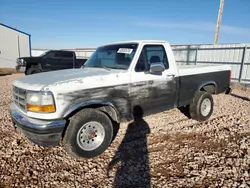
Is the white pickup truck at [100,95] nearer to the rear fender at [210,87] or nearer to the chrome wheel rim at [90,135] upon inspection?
the chrome wheel rim at [90,135]

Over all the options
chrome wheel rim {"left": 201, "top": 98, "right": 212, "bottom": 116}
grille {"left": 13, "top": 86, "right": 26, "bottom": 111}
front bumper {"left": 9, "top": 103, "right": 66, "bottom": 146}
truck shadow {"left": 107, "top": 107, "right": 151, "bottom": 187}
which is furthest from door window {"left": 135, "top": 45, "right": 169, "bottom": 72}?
grille {"left": 13, "top": 86, "right": 26, "bottom": 111}

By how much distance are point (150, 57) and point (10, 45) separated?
81.9 feet

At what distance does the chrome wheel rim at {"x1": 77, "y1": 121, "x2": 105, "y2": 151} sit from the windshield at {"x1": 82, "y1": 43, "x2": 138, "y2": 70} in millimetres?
1296

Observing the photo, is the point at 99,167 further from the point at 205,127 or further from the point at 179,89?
the point at 205,127

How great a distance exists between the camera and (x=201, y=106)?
5168 mm

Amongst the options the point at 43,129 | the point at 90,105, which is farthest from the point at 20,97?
the point at 90,105

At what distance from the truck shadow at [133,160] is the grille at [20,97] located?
1785 mm

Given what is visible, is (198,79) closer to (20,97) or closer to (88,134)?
(88,134)

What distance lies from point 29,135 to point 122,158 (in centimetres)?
161

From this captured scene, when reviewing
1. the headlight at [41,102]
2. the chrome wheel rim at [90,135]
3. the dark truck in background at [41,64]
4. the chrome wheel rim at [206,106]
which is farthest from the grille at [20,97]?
the dark truck in background at [41,64]

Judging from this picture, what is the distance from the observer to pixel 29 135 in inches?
119

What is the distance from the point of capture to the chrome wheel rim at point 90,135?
10.9ft

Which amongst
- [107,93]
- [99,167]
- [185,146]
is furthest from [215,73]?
[99,167]

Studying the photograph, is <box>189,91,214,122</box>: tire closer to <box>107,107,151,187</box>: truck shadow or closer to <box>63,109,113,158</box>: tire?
<box>107,107,151,187</box>: truck shadow
